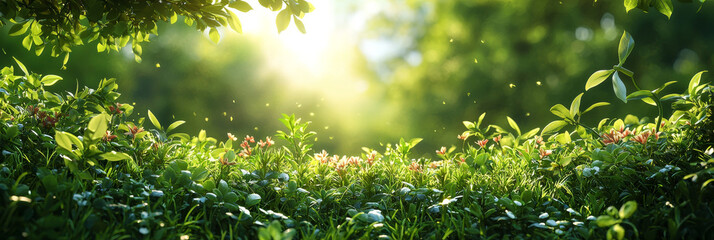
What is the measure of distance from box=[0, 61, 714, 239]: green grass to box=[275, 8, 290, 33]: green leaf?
889mm

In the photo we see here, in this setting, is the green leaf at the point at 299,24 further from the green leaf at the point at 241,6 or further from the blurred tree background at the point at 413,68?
the blurred tree background at the point at 413,68

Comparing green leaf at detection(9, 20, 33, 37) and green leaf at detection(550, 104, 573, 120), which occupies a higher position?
green leaf at detection(9, 20, 33, 37)

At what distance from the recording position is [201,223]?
2205 mm

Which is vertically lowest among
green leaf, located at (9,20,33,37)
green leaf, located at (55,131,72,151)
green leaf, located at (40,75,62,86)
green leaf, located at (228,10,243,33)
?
green leaf, located at (55,131,72,151)

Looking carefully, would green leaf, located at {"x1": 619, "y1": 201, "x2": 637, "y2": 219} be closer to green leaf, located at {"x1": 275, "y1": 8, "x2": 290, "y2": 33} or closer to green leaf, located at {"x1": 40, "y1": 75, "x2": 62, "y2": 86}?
green leaf, located at {"x1": 275, "y1": 8, "x2": 290, "y2": 33}

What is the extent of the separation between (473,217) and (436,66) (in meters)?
10.5

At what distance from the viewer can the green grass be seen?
1975mm

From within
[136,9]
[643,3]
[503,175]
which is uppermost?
[643,3]

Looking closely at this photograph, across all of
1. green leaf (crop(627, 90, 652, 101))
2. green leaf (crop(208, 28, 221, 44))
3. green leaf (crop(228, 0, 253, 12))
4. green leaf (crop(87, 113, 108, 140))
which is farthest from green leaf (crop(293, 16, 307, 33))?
green leaf (crop(627, 90, 652, 101))

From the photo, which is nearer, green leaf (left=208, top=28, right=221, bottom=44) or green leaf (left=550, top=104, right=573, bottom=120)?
green leaf (left=550, top=104, right=573, bottom=120)

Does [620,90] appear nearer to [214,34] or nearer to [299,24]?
[299,24]

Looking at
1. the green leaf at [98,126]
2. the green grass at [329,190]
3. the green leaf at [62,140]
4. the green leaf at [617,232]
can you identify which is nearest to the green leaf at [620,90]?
the green grass at [329,190]

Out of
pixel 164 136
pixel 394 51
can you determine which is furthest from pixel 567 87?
pixel 164 136

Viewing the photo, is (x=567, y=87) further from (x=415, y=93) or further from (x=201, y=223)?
(x=201, y=223)
